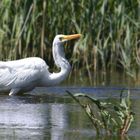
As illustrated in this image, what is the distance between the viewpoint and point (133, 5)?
42.8 feet

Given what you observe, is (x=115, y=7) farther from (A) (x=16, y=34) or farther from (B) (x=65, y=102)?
(B) (x=65, y=102)

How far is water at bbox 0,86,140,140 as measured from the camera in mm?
7535

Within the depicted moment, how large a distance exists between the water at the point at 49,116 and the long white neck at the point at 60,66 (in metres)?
0.19

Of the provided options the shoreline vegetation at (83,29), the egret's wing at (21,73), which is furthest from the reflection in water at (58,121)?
the shoreline vegetation at (83,29)

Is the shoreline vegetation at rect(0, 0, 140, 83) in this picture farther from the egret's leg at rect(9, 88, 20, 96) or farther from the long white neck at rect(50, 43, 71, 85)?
the egret's leg at rect(9, 88, 20, 96)

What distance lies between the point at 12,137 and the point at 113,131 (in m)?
0.95

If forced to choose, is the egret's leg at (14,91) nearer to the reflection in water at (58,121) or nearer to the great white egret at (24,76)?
the great white egret at (24,76)

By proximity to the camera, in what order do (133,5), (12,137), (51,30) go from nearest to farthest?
(12,137), (133,5), (51,30)

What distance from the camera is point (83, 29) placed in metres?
13.5

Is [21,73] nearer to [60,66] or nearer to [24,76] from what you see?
[24,76]

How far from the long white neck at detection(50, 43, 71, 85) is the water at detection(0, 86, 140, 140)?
0.19 meters

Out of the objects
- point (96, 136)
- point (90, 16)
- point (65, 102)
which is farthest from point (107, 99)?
point (96, 136)

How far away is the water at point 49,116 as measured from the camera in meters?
7.54

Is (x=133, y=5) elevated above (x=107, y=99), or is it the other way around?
(x=133, y=5)
